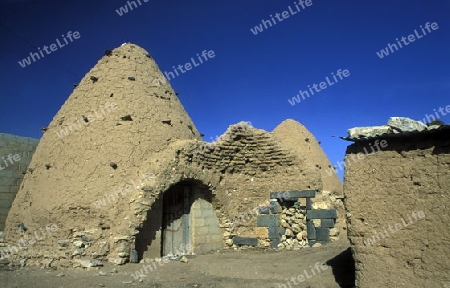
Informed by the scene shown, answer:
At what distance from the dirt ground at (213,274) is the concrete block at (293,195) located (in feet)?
6.86

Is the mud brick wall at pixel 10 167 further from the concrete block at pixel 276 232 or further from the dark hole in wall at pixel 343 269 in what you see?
the dark hole in wall at pixel 343 269

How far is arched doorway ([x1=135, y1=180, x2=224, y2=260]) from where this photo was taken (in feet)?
30.1

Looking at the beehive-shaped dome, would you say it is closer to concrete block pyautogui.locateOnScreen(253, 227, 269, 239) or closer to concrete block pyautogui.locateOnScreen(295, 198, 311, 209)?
concrete block pyautogui.locateOnScreen(253, 227, 269, 239)

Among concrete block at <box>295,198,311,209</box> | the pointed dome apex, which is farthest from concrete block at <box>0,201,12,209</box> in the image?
the pointed dome apex

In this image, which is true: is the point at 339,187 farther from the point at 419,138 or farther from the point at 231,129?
the point at 419,138

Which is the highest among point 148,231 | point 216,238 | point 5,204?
point 5,204

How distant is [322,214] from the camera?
34.0 ft

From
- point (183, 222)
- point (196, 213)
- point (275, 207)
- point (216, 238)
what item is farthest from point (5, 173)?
point (275, 207)

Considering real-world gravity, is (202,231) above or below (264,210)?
below

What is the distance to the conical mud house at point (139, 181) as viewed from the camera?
8.36 meters

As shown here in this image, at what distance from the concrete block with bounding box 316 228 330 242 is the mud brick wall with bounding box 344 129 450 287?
532cm

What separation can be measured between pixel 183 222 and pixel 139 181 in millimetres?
2244

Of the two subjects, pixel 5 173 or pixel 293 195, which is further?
pixel 293 195

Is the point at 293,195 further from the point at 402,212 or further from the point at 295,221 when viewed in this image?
the point at 402,212
